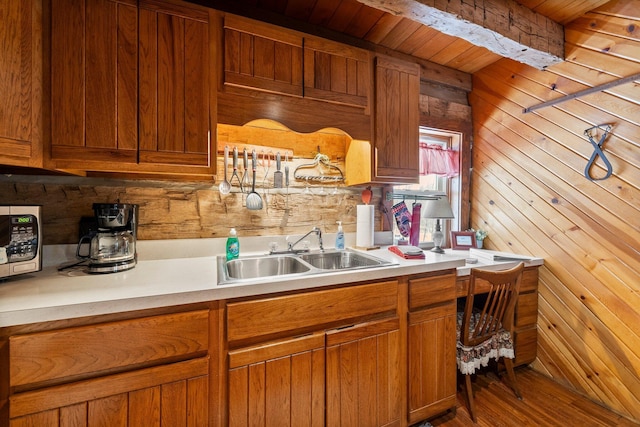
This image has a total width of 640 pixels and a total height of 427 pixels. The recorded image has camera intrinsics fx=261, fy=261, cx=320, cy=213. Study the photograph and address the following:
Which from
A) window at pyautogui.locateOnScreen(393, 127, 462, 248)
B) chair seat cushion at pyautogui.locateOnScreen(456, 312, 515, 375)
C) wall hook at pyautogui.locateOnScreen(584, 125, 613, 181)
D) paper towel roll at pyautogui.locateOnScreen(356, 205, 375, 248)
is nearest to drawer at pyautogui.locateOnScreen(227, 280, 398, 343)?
paper towel roll at pyautogui.locateOnScreen(356, 205, 375, 248)

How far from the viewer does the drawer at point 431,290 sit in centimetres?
143

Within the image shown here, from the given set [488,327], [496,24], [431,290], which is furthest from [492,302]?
[496,24]

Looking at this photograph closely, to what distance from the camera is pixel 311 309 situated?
117cm

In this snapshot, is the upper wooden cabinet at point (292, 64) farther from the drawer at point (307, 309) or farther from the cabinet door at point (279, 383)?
the cabinet door at point (279, 383)

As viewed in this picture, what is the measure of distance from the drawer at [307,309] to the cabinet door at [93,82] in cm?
89

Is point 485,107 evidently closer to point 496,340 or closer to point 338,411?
point 496,340

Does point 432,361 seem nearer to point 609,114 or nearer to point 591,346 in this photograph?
point 591,346

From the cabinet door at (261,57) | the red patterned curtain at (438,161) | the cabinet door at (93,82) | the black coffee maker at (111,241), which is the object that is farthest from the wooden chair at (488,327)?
the cabinet door at (93,82)

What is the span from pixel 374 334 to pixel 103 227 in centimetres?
141

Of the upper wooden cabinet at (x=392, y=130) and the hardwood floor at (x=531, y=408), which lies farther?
the upper wooden cabinet at (x=392, y=130)

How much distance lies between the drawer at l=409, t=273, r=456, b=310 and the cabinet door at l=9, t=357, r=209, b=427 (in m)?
1.05

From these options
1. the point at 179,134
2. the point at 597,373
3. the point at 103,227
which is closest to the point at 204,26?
the point at 179,134

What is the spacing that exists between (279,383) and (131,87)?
4.87ft

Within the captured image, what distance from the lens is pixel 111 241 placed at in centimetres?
121
